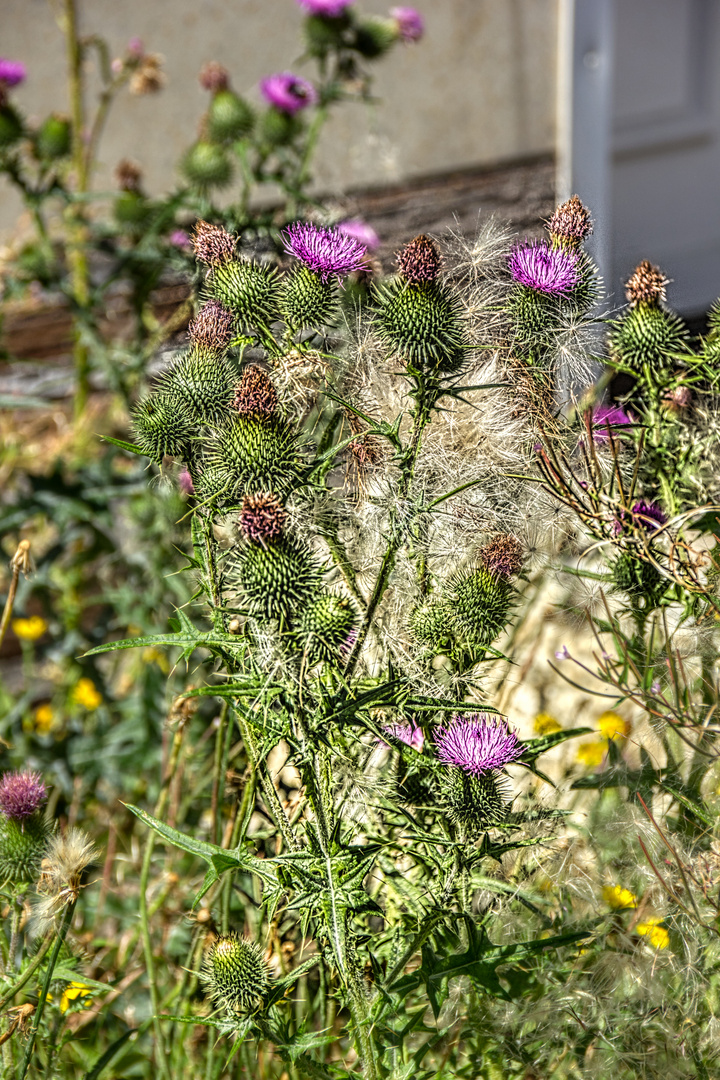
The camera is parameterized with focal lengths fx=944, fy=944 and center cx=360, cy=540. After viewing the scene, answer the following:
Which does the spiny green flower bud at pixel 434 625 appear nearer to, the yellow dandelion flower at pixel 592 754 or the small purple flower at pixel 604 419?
the small purple flower at pixel 604 419

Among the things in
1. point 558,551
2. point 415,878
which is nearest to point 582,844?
point 415,878

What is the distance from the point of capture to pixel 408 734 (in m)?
1.25

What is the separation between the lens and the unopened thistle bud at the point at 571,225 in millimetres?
1168

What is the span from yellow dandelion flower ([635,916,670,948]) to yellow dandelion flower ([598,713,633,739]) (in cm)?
26

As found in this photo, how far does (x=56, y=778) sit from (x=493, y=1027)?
68.6 inches

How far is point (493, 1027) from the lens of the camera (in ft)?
4.28

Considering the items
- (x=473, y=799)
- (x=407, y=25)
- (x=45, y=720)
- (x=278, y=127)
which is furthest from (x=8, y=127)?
(x=473, y=799)

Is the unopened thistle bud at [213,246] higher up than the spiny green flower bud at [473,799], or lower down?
higher up

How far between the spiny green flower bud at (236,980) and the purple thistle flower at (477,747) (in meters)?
0.35

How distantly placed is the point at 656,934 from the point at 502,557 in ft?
1.92

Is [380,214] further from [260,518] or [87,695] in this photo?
[260,518]

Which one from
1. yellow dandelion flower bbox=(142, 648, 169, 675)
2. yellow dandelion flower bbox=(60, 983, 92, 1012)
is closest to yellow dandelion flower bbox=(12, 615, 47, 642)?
yellow dandelion flower bbox=(142, 648, 169, 675)

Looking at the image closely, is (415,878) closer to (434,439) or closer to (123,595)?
(434,439)

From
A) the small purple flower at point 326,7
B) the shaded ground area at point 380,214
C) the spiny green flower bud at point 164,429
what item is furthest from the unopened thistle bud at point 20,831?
the small purple flower at point 326,7
